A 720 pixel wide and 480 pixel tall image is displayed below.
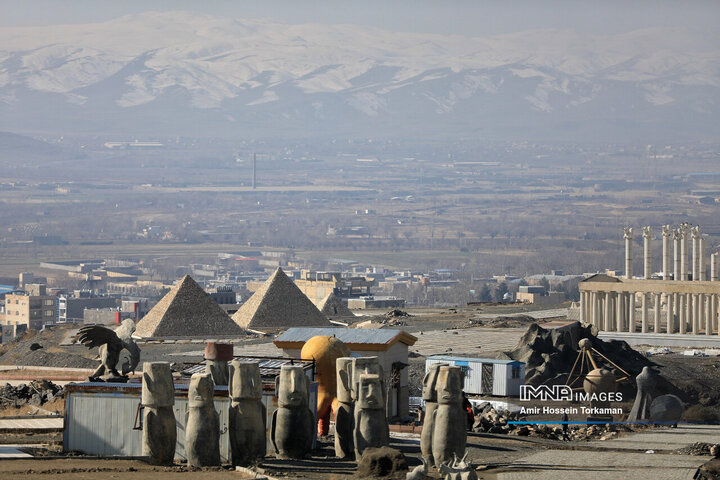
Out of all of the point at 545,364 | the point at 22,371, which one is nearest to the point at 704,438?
the point at 545,364

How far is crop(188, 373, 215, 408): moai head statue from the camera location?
23.9 m

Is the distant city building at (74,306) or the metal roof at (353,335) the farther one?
the distant city building at (74,306)

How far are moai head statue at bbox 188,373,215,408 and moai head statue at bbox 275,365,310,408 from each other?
1.53 m

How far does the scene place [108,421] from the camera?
25.7 m

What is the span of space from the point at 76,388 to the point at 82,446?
107 cm

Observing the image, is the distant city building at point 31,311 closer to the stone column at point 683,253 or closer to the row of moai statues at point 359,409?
the stone column at point 683,253

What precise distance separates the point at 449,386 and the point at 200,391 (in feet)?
13.6

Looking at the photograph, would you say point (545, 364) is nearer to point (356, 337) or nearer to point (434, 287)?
point (356, 337)

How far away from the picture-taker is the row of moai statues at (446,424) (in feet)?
78.3

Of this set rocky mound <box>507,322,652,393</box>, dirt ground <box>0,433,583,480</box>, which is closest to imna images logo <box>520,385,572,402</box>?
rocky mound <box>507,322,652,393</box>

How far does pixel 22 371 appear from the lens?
48.9 meters

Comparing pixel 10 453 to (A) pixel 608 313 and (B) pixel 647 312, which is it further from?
(B) pixel 647 312

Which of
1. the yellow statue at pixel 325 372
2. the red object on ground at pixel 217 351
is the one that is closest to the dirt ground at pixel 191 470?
the yellow statue at pixel 325 372

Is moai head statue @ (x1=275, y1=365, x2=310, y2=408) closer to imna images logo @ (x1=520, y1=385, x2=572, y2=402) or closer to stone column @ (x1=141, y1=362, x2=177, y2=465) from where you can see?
stone column @ (x1=141, y1=362, x2=177, y2=465)
